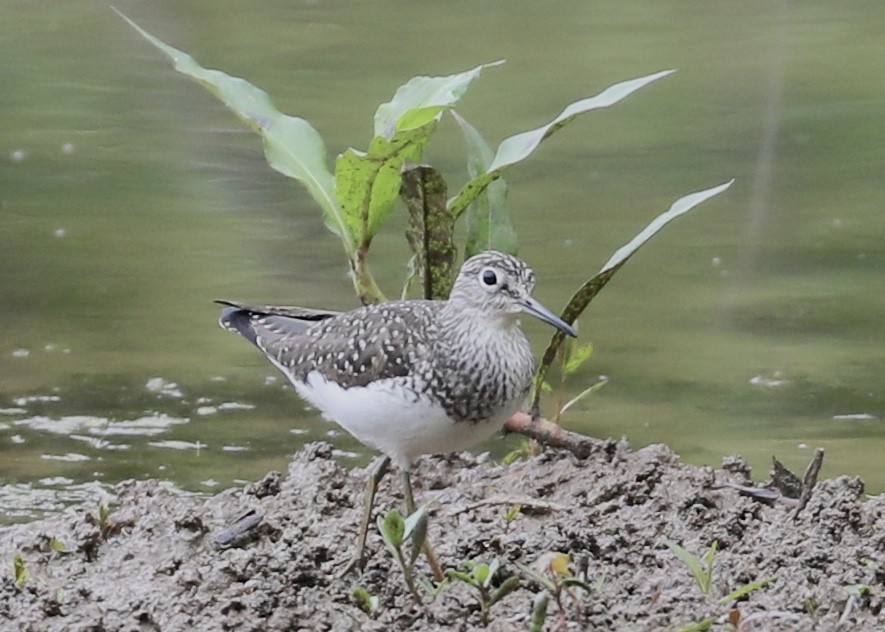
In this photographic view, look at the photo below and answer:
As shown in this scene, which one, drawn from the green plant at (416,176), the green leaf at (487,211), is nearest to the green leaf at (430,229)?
the green plant at (416,176)

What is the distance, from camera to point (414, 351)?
3734 millimetres

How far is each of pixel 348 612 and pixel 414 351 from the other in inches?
28.4

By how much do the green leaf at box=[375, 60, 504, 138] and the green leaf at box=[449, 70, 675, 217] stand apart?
0.65ft

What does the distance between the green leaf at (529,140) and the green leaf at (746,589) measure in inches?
50.8

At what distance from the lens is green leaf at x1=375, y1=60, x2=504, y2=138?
406 centimetres

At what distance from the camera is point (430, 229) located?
4363 mm

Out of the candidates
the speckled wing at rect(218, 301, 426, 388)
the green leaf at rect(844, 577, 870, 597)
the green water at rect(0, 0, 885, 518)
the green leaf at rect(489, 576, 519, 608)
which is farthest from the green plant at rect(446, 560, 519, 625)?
the green water at rect(0, 0, 885, 518)

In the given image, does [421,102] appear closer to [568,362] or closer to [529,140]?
[529,140]

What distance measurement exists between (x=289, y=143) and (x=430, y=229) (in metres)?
0.50

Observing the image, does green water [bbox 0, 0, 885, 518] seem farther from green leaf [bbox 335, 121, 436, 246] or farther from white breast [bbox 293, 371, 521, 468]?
white breast [bbox 293, 371, 521, 468]

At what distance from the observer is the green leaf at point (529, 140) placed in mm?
4012

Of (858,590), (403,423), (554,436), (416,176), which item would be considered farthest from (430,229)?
(858,590)

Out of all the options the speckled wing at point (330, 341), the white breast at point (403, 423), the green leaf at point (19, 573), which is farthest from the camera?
the speckled wing at point (330, 341)

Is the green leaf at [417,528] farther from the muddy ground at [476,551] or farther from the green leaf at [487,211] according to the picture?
the green leaf at [487,211]
